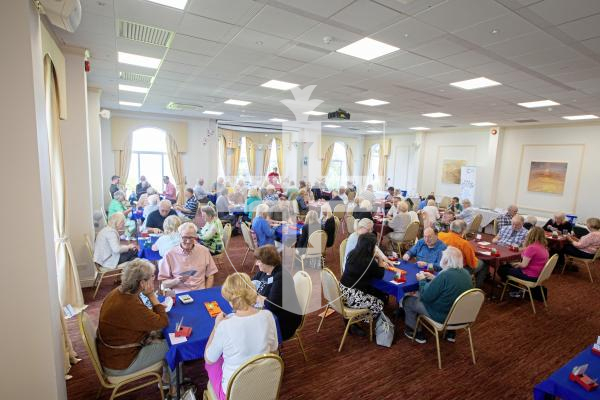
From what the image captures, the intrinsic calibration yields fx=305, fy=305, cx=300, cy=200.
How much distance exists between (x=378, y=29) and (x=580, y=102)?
5.66 meters

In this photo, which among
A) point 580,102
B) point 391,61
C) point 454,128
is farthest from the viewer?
point 454,128

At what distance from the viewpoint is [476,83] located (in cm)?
517

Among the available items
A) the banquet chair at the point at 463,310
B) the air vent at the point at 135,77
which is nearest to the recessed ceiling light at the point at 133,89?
Answer: the air vent at the point at 135,77

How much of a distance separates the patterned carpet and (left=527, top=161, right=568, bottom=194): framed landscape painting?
6443 mm

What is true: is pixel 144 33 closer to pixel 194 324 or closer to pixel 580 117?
pixel 194 324

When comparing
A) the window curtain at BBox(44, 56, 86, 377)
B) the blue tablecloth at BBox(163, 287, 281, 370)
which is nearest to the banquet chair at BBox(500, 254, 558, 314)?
the blue tablecloth at BBox(163, 287, 281, 370)

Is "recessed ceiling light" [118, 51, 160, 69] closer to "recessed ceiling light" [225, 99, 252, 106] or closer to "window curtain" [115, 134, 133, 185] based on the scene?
"recessed ceiling light" [225, 99, 252, 106]

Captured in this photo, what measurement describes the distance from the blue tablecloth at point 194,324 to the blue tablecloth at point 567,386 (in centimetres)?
187

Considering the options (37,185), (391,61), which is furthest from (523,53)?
(37,185)

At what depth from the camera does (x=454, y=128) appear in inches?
462

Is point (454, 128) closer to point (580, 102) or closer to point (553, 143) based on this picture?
point (553, 143)

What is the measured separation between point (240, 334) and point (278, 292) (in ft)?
2.57

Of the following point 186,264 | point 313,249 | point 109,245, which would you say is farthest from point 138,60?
point 313,249

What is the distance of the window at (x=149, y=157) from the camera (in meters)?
11.3
